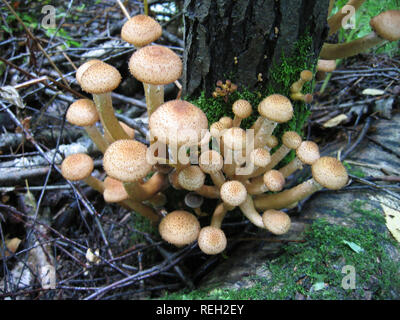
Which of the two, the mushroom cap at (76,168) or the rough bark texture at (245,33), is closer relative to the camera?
the rough bark texture at (245,33)

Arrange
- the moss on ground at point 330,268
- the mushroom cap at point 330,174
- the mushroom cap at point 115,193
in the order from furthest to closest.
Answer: the mushroom cap at point 115,193
the mushroom cap at point 330,174
the moss on ground at point 330,268

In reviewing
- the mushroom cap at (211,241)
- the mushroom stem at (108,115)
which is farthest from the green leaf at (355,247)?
the mushroom stem at (108,115)

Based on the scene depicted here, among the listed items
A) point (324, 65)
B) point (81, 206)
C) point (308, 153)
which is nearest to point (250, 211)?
point (308, 153)

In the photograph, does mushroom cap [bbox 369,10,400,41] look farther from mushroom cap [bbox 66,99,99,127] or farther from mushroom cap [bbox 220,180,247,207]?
mushroom cap [bbox 66,99,99,127]

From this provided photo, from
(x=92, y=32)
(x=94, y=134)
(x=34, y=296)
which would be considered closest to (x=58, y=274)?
(x=34, y=296)

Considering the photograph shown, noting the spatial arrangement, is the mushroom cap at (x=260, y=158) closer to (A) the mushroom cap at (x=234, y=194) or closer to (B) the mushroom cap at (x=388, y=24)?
(A) the mushroom cap at (x=234, y=194)

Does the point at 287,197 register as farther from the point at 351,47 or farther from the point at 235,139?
the point at 351,47

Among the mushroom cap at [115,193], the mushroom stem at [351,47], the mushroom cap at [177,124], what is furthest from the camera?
the mushroom cap at [115,193]
